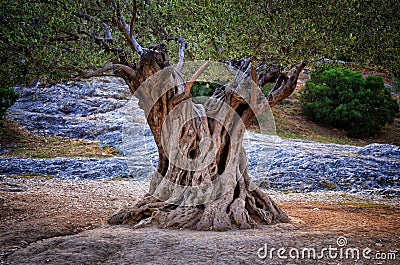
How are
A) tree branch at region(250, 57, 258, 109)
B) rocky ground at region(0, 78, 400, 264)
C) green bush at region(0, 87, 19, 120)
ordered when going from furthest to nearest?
green bush at region(0, 87, 19, 120), tree branch at region(250, 57, 258, 109), rocky ground at region(0, 78, 400, 264)

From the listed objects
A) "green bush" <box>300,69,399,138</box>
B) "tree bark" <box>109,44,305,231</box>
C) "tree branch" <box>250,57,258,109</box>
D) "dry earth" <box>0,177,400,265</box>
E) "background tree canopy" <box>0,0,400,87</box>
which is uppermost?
"green bush" <box>300,69,399,138</box>

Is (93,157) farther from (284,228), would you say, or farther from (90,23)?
(284,228)

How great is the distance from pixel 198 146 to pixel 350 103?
78.6 ft

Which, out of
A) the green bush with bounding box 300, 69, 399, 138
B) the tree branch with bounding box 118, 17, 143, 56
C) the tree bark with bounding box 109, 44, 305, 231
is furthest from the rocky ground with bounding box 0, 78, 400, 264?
the green bush with bounding box 300, 69, 399, 138

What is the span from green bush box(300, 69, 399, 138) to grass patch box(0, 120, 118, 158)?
57.9 feet

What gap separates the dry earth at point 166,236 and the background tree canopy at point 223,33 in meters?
3.55

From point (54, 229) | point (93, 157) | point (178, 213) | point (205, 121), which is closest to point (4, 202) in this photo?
point (54, 229)

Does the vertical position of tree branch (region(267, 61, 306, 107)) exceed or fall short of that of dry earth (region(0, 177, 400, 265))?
it exceeds it

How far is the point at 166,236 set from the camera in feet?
24.0

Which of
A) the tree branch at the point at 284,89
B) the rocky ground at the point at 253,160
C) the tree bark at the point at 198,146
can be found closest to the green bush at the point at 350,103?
the rocky ground at the point at 253,160

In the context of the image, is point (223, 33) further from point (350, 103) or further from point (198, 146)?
point (350, 103)

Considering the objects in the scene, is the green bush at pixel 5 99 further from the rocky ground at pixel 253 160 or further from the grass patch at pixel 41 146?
the rocky ground at pixel 253 160

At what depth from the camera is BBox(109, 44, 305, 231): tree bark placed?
29.7 ft

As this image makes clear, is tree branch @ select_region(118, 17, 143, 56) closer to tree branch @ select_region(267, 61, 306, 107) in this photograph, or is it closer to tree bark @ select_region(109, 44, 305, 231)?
tree bark @ select_region(109, 44, 305, 231)
